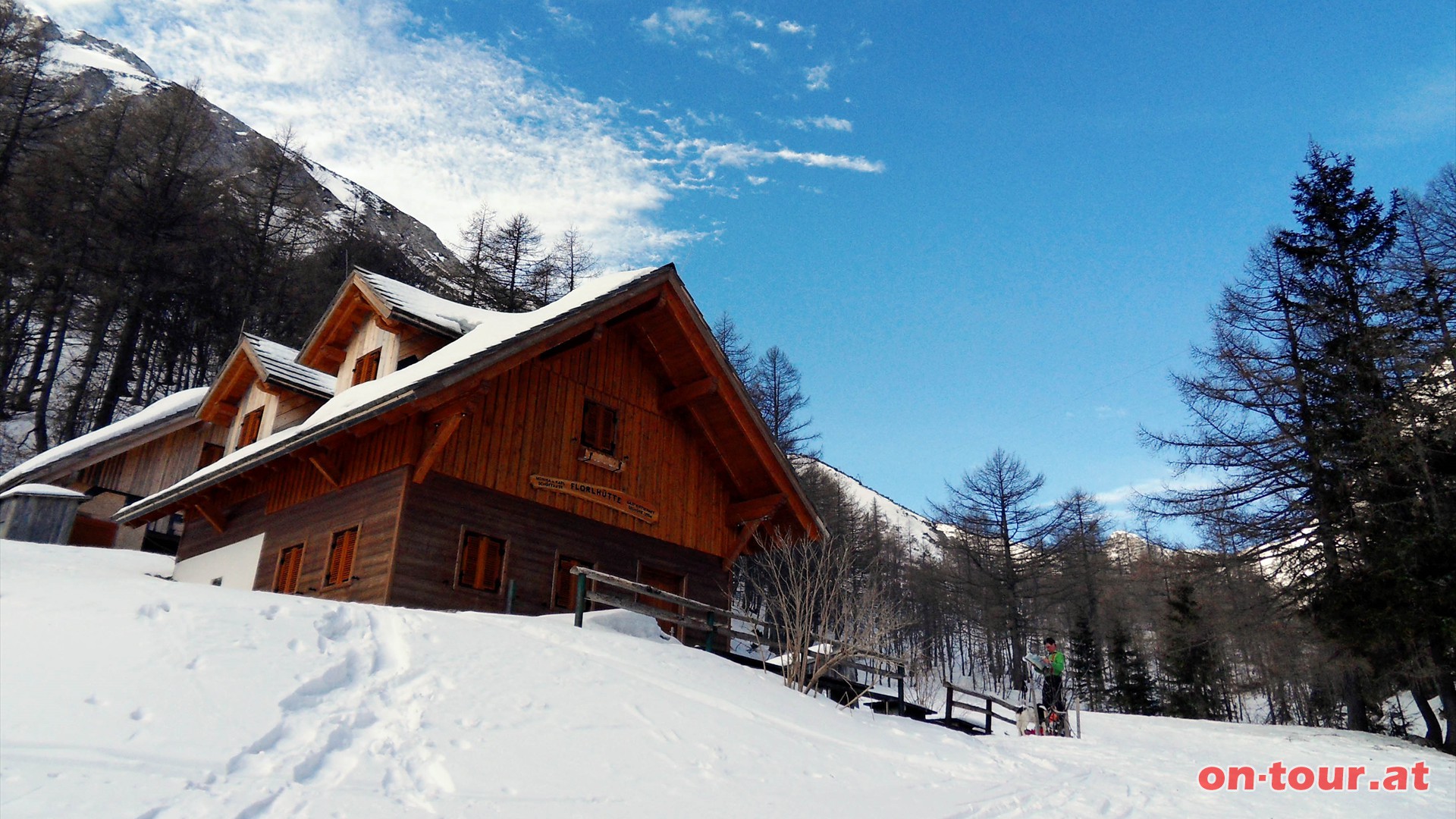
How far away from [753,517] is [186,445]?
17.6 m

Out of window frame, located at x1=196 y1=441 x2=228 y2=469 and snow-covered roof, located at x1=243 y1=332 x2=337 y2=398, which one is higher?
snow-covered roof, located at x1=243 y1=332 x2=337 y2=398

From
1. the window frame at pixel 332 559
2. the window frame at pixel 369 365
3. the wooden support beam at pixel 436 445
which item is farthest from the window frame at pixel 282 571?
the window frame at pixel 369 365

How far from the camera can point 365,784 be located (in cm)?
547

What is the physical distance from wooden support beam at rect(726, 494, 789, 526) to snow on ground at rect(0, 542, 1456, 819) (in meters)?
6.67

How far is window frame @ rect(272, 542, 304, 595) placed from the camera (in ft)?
50.7

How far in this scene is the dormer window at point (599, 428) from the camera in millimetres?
16453

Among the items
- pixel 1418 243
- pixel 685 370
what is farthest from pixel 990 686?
pixel 685 370

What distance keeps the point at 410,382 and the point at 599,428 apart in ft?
14.1

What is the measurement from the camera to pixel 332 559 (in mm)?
14797

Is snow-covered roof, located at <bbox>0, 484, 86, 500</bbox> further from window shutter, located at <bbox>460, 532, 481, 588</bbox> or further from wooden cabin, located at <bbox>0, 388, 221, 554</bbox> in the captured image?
window shutter, located at <bbox>460, 532, 481, 588</bbox>

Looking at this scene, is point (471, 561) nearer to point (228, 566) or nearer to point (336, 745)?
point (228, 566)

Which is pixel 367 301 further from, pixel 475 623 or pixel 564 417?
pixel 475 623

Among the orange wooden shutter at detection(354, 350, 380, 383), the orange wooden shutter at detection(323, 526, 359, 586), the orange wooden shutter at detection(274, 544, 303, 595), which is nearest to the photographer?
the orange wooden shutter at detection(323, 526, 359, 586)

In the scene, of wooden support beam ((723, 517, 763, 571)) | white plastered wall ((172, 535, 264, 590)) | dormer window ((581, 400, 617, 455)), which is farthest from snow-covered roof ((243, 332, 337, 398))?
wooden support beam ((723, 517, 763, 571))
